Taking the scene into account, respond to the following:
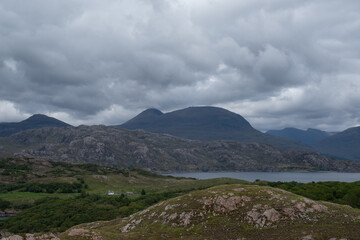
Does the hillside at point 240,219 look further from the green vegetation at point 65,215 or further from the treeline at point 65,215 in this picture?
the green vegetation at point 65,215

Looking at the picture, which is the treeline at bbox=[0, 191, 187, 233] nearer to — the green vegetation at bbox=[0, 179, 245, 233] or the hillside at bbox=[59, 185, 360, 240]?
the green vegetation at bbox=[0, 179, 245, 233]

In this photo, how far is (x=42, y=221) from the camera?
429 ft

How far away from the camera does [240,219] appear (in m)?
50.8

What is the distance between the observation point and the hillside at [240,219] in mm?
44188

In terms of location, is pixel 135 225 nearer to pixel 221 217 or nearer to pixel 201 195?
pixel 201 195

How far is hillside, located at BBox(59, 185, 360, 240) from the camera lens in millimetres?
44188

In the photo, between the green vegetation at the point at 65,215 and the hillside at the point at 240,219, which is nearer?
the hillside at the point at 240,219

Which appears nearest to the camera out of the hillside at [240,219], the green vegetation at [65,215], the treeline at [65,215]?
the hillside at [240,219]

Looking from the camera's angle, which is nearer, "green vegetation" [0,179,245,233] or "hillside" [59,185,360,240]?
"hillside" [59,185,360,240]

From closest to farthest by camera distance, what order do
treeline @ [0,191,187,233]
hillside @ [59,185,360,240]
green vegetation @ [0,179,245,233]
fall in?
hillside @ [59,185,360,240] < treeline @ [0,191,187,233] < green vegetation @ [0,179,245,233]

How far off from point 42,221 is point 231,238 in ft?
387

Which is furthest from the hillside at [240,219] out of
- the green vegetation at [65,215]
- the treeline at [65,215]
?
the green vegetation at [65,215]

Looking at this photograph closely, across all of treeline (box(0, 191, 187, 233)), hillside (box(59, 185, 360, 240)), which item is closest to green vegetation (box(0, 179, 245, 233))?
treeline (box(0, 191, 187, 233))

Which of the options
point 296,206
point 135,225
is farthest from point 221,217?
point 135,225
